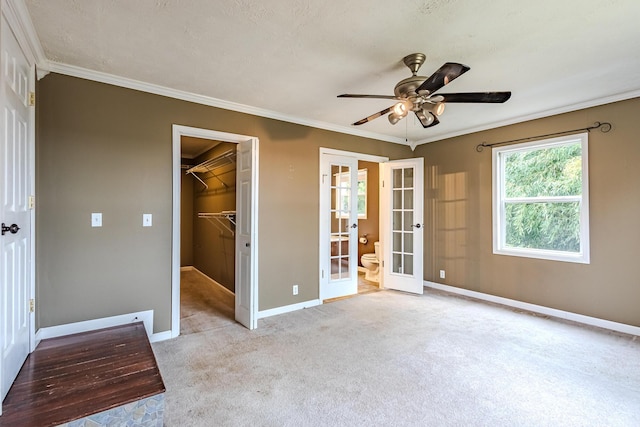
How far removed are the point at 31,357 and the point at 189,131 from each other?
2232mm

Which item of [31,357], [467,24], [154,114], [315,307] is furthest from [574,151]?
[31,357]

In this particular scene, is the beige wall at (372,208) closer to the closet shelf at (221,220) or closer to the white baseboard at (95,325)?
the closet shelf at (221,220)

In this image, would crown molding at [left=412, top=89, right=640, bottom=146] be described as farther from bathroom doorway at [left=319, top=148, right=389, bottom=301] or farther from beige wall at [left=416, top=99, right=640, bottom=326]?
bathroom doorway at [left=319, top=148, right=389, bottom=301]

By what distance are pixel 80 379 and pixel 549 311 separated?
4653 millimetres

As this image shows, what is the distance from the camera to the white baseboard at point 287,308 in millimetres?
3620

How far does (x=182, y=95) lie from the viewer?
10.1ft

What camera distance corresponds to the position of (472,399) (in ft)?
6.65

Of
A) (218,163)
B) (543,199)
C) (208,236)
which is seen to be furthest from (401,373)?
(208,236)

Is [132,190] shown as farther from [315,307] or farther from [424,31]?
[424,31]

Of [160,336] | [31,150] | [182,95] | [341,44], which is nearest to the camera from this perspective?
[341,44]

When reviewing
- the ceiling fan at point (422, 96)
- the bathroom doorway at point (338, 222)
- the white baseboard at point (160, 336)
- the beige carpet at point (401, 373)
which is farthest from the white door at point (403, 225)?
the white baseboard at point (160, 336)

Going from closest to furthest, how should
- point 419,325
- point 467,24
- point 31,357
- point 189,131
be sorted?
point 467,24 → point 31,357 → point 189,131 → point 419,325

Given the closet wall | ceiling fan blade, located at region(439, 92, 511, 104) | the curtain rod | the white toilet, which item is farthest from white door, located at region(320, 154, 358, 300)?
ceiling fan blade, located at region(439, 92, 511, 104)

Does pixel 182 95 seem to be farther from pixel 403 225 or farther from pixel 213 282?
pixel 403 225
